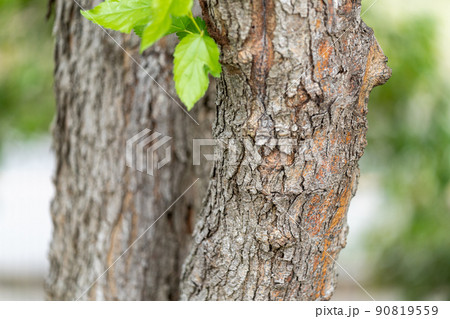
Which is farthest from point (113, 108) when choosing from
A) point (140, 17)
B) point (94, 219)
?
point (140, 17)

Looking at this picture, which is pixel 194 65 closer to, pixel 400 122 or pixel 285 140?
pixel 285 140

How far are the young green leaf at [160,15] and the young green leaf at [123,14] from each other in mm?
100

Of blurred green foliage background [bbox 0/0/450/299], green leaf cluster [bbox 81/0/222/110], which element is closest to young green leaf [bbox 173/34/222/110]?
green leaf cluster [bbox 81/0/222/110]

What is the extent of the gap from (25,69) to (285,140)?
1.68 meters

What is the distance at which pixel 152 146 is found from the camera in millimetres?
1261

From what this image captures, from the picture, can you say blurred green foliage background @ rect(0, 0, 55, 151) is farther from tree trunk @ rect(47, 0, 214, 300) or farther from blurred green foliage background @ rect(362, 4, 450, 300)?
blurred green foliage background @ rect(362, 4, 450, 300)

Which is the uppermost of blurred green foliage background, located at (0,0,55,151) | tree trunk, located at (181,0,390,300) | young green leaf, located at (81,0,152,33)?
blurred green foliage background, located at (0,0,55,151)

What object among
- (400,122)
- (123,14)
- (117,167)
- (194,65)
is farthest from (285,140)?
(400,122)

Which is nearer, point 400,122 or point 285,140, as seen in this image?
point 285,140

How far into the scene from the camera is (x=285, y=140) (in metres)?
0.78

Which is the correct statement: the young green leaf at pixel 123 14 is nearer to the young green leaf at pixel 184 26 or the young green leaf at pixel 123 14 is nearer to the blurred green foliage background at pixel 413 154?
the young green leaf at pixel 184 26

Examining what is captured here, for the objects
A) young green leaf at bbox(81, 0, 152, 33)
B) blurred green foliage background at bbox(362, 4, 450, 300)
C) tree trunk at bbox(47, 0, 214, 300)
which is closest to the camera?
young green leaf at bbox(81, 0, 152, 33)

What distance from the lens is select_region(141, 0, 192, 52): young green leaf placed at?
580 millimetres

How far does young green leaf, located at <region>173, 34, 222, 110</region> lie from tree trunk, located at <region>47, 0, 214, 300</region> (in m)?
0.55
